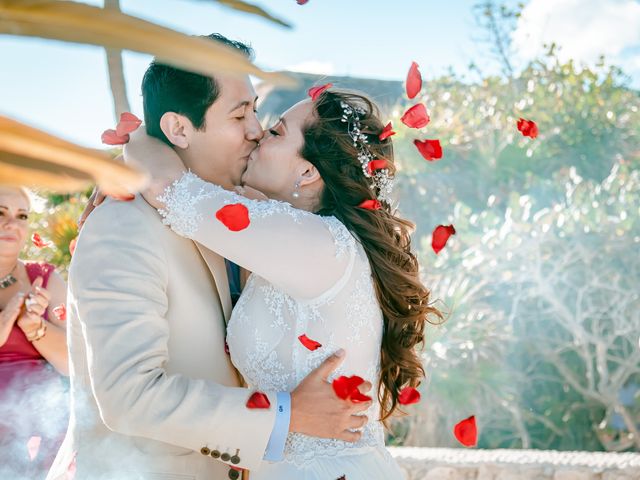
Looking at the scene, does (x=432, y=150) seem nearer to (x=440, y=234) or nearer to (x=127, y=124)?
(x=440, y=234)

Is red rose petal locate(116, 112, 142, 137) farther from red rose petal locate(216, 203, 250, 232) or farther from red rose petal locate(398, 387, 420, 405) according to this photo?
red rose petal locate(398, 387, 420, 405)

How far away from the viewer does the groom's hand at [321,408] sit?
2.29 meters

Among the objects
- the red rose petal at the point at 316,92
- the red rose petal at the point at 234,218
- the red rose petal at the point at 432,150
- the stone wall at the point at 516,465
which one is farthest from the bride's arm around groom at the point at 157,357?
the stone wall at the point at 516,465

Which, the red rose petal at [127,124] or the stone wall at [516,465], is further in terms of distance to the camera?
the stone wall at [516,465]

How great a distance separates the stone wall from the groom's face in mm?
2951

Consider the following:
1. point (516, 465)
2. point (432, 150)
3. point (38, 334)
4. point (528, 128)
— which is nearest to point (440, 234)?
point (432, 150)

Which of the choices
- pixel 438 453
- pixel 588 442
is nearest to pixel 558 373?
pixel 588 442

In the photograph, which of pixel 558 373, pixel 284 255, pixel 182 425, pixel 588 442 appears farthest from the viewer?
pixel 558 373

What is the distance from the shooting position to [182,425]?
7.16ft

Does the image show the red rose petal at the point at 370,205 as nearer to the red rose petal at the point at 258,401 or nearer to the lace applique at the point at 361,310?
the lace applique at the point at 361,310

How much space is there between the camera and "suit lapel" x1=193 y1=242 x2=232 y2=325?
2555 millimetres

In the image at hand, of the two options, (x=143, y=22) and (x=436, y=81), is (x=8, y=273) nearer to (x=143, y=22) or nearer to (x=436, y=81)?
(x=143, y=22)

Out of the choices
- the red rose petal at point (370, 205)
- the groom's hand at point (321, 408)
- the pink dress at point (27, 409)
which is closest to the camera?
the groom's hand at point (321, 408)

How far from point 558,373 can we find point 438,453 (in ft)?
11.0
